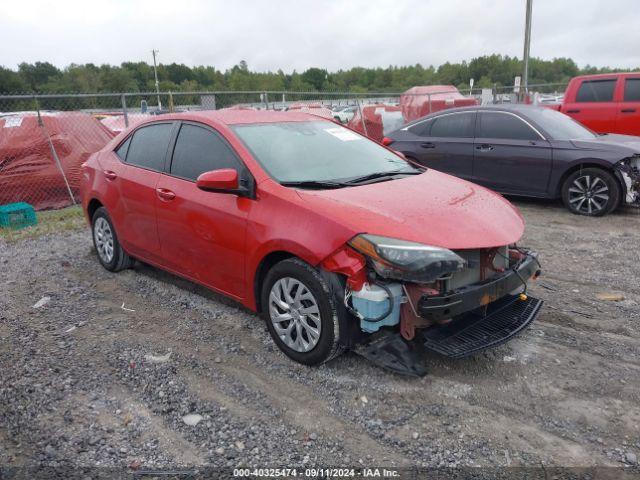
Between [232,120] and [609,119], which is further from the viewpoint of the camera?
[609,119]

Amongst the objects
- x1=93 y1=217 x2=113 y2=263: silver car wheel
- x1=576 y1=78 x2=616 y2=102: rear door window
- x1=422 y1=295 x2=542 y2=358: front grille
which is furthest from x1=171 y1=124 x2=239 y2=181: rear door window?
x1=576 y1=78 x2=616 y2=102: rear door window

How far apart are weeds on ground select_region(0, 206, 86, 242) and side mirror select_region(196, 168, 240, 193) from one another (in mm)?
4918

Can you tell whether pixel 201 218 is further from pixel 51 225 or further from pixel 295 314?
pixel 51 225

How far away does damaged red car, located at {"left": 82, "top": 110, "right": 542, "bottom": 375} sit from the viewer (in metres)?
3.23

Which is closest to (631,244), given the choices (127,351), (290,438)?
(290,438)

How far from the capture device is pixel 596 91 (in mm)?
10625

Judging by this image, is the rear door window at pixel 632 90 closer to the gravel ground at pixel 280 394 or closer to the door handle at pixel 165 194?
the gravel ground at pixel 280 394

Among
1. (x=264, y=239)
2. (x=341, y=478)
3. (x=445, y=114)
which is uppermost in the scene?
(x=445, y=114)

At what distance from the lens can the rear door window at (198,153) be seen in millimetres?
4137

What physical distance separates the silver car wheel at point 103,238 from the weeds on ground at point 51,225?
2316 mm

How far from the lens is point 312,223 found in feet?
11.2

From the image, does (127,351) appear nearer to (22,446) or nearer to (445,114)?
(22,446)

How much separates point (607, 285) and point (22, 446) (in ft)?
15.9

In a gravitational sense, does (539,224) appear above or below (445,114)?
below
